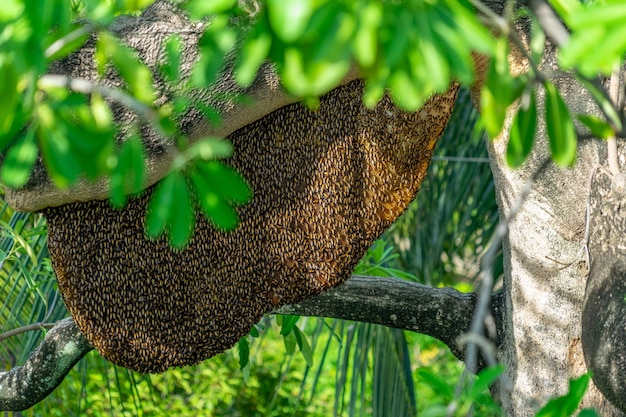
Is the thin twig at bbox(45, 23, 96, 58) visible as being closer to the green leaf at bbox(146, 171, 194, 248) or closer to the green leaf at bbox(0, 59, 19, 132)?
the green leaf at bbox(0, 59, 19, 132)

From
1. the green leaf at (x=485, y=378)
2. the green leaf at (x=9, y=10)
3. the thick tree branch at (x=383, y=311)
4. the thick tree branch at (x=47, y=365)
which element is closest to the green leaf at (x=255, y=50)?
the green leaf at (x=9, y=10)

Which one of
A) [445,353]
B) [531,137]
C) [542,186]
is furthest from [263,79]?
[445,353]

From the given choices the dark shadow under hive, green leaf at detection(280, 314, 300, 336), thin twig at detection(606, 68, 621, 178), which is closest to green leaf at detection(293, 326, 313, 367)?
green leaf at detection(280, 314, 300, 336)

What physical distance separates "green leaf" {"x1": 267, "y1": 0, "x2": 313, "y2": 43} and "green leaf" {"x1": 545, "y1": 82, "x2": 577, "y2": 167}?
12.0 inches

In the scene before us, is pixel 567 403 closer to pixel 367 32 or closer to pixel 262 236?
pixel 367 32

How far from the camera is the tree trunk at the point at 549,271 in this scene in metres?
1.89

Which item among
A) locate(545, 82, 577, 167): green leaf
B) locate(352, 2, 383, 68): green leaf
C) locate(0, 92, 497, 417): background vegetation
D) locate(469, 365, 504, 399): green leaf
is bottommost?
locate(0, 92, 497, 417): background vegetation

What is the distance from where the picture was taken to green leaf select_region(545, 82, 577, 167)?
0.87 metres

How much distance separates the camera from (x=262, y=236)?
1923mm

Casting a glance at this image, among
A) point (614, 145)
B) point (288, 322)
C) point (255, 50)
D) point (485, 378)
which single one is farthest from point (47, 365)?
point (255, 50)

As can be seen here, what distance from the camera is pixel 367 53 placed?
700mm

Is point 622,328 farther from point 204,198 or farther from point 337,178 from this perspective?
point 204,198

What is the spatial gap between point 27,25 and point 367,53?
302 mm

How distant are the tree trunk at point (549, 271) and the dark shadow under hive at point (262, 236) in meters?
0.25
